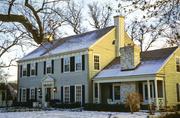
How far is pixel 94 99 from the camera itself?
33188 millimetres

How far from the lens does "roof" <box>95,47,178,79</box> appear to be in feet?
94.5

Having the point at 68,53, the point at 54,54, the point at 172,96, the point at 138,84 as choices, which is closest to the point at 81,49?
the point at 68,53

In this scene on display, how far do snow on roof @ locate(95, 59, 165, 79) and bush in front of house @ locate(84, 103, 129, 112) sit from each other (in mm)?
3058

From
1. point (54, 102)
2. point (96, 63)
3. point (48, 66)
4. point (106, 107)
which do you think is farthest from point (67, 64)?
point (106, 107)

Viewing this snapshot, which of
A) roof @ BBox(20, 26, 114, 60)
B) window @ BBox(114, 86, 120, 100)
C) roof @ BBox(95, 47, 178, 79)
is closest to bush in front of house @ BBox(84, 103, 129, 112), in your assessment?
window @ BBox(114, 86, 120, 100)

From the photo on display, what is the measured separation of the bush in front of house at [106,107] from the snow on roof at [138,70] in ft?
10.0

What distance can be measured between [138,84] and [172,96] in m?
3.14

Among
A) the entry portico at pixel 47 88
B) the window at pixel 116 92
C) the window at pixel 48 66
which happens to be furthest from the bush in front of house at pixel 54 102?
the window at pixel 116 92

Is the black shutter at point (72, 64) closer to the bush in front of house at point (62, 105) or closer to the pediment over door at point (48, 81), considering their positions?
the pediment over door at point (48, 81)

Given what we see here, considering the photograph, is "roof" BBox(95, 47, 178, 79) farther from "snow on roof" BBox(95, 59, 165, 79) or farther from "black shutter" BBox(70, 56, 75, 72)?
"black shutter" BBox(70, 56, 75, 72)

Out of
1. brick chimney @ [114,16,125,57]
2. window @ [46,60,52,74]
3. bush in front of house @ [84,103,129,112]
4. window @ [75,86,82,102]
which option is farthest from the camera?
window @ [46,60,52,74]

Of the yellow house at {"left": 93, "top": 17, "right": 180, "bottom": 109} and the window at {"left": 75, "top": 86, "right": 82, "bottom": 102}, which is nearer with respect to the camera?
the yellow house at {"left": 93, "top": 17, "right": 180, "bottom": 109}

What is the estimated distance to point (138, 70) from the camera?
29812mm

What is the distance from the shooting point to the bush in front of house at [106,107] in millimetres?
28047
